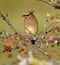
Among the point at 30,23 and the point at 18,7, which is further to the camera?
the point at 18,7

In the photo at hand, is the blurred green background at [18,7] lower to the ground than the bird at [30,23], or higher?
lower

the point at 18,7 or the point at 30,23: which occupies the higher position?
the point at 30,23

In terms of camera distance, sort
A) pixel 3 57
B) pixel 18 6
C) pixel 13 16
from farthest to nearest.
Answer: pixel 18 6
pixel 13 16
pixel 3 57

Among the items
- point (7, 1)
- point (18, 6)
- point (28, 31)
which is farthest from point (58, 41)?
point (7, 1)

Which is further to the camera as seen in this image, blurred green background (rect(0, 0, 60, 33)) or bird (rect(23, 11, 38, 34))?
blurred green background (rect(0, 0, 60, 33))

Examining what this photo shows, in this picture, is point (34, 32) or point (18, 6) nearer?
point (34, 32)

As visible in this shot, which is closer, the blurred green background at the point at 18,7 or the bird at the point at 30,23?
the bird at the point at 30,23

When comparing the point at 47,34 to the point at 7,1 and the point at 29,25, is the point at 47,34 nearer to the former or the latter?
the point at 29,25

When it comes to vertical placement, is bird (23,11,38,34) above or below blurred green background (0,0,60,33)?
above
